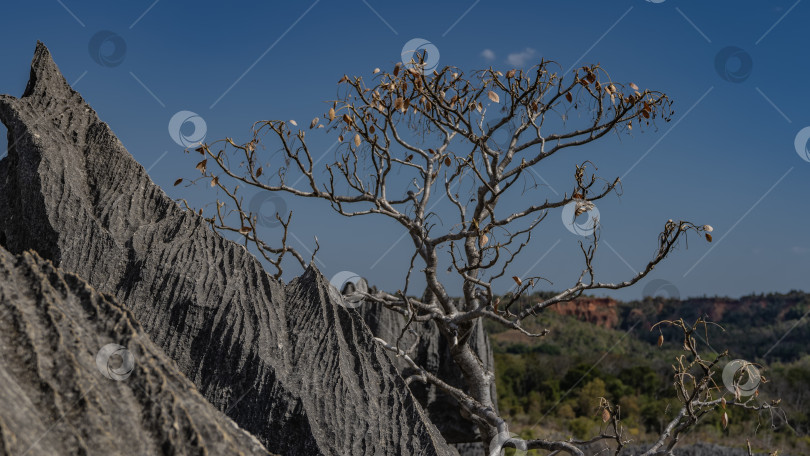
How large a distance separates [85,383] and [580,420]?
15.3 m

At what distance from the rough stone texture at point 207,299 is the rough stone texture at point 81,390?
85cm

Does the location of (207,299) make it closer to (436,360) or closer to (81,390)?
(81,390)

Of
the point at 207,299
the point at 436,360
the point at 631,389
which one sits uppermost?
the point at 631,389

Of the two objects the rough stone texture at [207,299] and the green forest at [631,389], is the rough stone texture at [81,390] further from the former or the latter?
the green forest at [631,389]

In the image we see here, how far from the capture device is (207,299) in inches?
98.9

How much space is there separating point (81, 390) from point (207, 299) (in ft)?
4.11

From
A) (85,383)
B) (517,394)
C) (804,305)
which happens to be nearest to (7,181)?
(85,383)

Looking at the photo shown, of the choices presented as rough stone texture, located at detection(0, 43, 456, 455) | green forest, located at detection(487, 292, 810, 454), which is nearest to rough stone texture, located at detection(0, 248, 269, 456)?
rough stone texture, located at detection(0, 43, 456, 455)

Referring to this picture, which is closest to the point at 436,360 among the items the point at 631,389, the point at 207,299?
the point at 207,299

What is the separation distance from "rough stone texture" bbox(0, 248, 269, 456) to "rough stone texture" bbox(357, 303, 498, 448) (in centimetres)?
466

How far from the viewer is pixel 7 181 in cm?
279

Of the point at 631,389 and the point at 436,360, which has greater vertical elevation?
the point at 631,389

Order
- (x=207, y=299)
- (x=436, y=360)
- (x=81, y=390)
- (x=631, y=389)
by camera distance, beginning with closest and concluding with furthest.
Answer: (x=81, y=390) → (x=207, y=299) → (x=436, y=360) → (x=631, y=389)

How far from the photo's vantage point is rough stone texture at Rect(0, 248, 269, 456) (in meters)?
1.19
